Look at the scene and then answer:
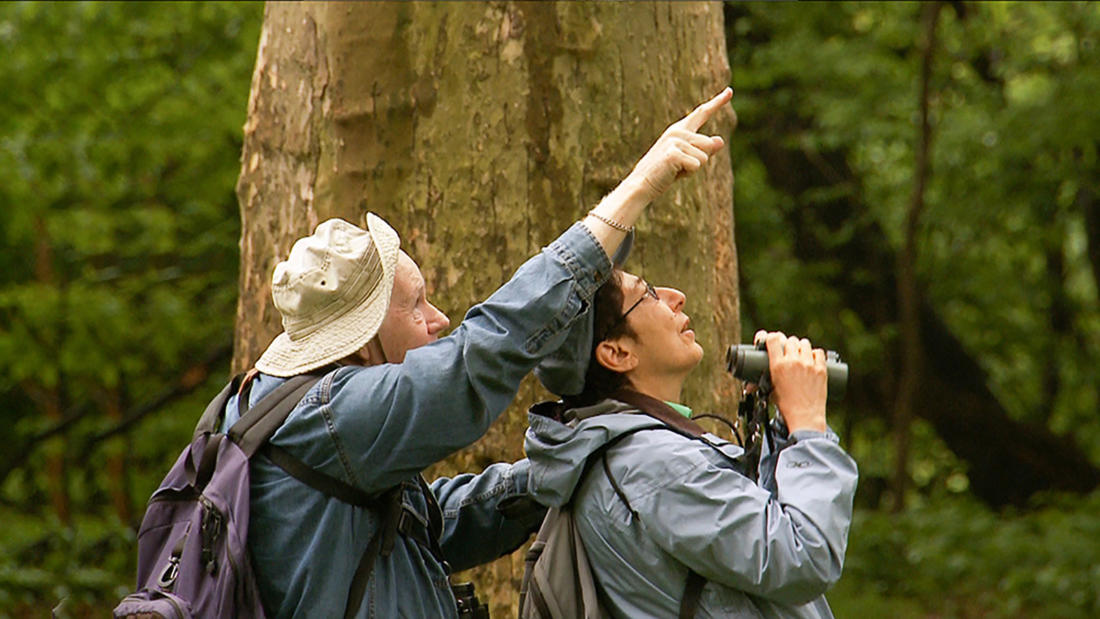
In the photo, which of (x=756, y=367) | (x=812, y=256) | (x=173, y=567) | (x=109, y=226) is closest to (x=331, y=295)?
(x=173, y=567)

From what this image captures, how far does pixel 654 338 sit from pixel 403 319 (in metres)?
0.52

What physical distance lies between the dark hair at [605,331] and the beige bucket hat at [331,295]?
0.45 metres

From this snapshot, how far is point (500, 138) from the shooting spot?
13.4ft

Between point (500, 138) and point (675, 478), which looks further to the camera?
point (500, 138)

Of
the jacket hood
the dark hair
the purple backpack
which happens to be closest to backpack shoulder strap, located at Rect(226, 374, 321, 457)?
the purple backpack

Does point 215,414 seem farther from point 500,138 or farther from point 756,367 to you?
point 500,138

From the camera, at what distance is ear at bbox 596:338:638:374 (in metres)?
2.77

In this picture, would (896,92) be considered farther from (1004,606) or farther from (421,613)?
(421,613)

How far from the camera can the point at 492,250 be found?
4047 mm

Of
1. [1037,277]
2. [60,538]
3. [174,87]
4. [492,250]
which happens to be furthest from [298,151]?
[1037,277]

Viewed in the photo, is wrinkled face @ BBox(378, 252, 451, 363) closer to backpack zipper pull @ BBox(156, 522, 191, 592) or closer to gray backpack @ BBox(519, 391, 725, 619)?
gray backpack @ BBox(519, 391, 725, 619)

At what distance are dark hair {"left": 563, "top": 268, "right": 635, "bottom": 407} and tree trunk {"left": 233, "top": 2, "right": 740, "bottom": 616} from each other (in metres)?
1.24

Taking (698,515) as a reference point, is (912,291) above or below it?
below

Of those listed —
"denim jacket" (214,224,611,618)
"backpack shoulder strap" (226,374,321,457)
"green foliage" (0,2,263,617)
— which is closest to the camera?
"denim jacket" (214,224,611,618)
